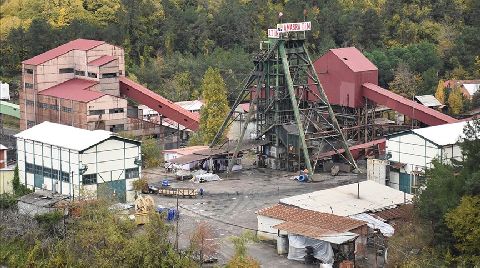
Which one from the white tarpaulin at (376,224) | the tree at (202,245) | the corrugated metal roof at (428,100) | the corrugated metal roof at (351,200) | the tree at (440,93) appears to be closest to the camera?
the tree at (202,245)

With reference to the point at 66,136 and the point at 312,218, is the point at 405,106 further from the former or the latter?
the point at 66,136

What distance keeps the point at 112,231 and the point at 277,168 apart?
14.0 meters

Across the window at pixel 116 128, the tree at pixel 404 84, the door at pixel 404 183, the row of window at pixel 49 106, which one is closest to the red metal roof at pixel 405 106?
the door at pixel 404 183

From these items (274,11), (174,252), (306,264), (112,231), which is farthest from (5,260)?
(274,11)

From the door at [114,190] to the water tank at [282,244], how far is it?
723 centimetres

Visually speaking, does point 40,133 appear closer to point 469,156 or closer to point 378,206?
point 378,206

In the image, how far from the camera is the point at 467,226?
30.5 meters

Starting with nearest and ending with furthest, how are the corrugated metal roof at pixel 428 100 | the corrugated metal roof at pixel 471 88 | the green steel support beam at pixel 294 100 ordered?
1. the green steel support beam at pixel 294 100
2. the corrugated metal roof at pixel 428 100
3. the corrugated metal roof at pixel 471 88

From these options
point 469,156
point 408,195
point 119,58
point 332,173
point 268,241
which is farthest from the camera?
point 119,58

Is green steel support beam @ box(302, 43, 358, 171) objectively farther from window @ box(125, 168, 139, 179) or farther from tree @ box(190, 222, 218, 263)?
tree @ box(190, 222, 218, 263)

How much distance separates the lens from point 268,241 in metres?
35.0

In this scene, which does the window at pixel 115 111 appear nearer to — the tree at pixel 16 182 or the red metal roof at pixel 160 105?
the red metal roof at pixel 160 105

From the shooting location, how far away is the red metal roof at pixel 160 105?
52156 mm

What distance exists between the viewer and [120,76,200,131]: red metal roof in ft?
171
